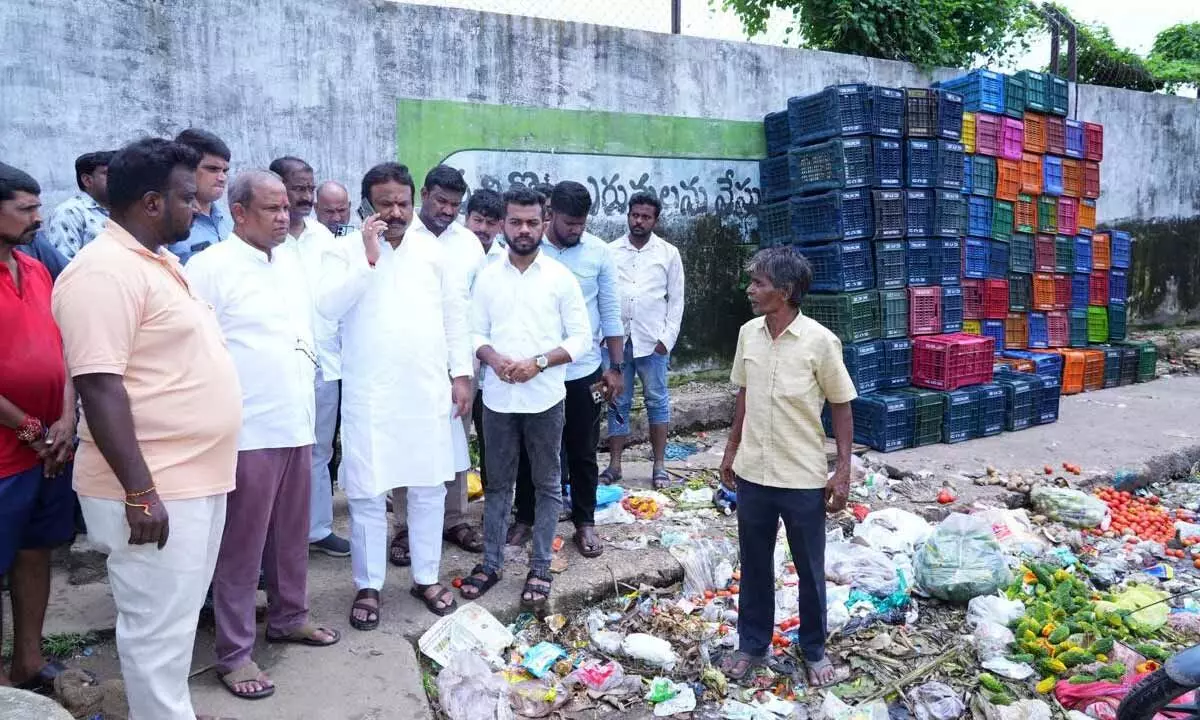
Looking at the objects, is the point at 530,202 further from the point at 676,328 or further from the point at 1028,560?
the point at 1028,560

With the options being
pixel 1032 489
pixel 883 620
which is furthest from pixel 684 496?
pixel 1032 489

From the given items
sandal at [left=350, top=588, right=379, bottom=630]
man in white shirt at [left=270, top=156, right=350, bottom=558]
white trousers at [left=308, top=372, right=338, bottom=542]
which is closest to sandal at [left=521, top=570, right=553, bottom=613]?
sandal at [left=350, top=588, right=379, bottom=630]

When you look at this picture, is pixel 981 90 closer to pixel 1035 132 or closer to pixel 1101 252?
pixel 1035 132

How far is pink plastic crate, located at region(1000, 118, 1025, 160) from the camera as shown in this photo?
8.44m

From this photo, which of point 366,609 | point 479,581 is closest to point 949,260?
point 479,581

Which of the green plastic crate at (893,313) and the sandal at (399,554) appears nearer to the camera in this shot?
the sandal at (399,554)

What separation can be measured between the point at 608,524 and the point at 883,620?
64.9 inches

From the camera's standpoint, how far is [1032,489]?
5883 mm

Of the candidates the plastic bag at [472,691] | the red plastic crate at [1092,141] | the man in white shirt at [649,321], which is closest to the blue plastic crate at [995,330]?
the red plastic crate at [1092,141]

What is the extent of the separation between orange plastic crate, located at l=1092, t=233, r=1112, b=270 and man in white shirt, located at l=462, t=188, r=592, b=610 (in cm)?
809

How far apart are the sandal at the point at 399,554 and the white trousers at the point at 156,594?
1757 millimetres

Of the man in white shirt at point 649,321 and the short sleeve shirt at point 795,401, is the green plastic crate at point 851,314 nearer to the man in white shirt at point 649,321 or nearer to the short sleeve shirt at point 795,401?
the man in white shirt at point 649,321

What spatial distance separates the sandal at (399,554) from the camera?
4312 millimetres

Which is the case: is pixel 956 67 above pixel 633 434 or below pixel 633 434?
above
